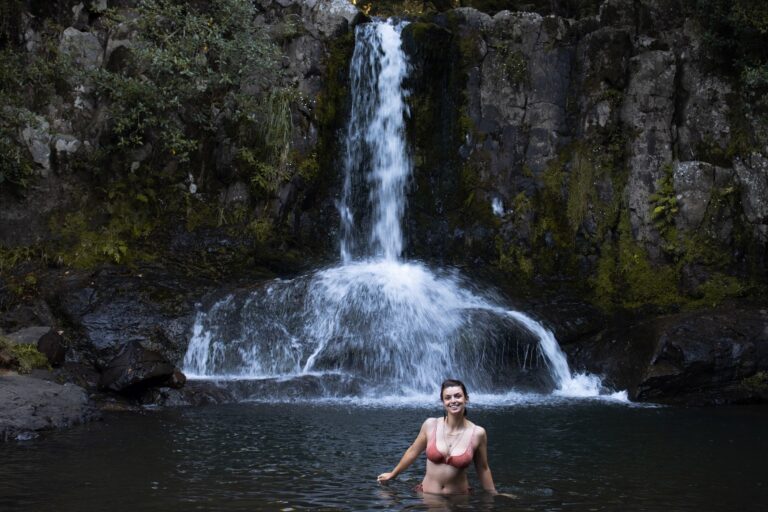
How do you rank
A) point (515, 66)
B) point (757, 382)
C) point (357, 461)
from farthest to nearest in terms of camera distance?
point (515, 66)
point (757, 382)
point (357, 461)

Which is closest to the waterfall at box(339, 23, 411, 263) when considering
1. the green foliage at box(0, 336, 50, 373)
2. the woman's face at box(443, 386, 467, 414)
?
the green foliage at box(0, 336, 50, 373)

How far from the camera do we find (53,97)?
18469 mm

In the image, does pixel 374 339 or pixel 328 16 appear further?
pixel 328 16

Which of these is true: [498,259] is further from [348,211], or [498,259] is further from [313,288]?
[313,288]

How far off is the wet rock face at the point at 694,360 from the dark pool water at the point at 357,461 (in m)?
1.53

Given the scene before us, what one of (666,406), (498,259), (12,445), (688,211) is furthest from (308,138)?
(12,445)

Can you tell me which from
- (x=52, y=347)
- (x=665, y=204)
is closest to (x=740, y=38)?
(x=665, y=204)

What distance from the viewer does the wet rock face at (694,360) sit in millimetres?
14211

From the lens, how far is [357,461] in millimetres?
8891

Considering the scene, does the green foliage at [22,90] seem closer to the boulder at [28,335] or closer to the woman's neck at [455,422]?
the boulder at [28,335]

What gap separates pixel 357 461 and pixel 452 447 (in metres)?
2.08

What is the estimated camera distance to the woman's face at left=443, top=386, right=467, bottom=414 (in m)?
6.91

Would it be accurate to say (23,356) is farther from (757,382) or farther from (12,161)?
(757,382)

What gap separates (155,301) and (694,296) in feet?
36.7
